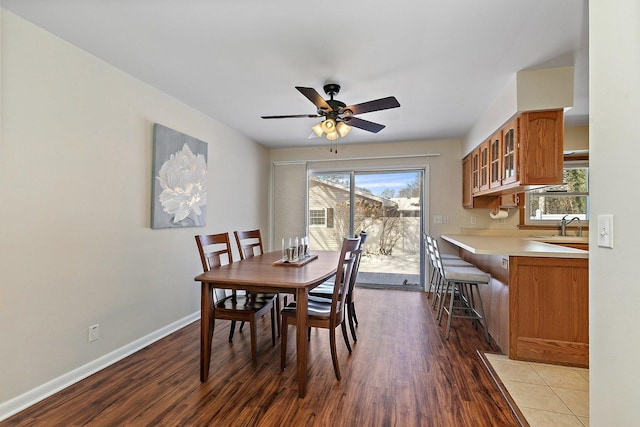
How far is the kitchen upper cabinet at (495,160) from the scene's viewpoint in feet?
10.1

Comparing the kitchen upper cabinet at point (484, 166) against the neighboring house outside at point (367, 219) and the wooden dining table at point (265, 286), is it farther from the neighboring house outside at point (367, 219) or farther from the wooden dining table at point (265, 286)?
the wooden dining table at point (265, 286)

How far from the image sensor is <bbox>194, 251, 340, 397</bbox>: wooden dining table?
1965 millimetres

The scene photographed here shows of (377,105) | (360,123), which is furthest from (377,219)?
(377,105)

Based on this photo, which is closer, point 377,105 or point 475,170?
point 377,105

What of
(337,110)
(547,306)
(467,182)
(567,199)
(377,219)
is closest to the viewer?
(547,306)

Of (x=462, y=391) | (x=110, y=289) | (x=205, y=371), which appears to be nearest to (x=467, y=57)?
(x=462, y=391)

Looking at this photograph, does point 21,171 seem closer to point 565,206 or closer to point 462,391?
point 462,391

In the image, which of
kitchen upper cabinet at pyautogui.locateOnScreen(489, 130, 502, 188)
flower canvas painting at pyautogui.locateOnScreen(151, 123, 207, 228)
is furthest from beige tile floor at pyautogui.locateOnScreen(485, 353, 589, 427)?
flower canvas painting at pyautogui.locateOnScreen(151, 123, 207, 228)

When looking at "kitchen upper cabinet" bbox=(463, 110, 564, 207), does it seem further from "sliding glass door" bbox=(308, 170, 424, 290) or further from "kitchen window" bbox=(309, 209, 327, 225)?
"kitchen window" bbox=(309, 209, 327, 225)

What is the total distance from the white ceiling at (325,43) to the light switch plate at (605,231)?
1.31 meters

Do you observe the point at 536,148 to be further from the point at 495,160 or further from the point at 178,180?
the point at 178,180

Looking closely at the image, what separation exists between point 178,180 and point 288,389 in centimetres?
218

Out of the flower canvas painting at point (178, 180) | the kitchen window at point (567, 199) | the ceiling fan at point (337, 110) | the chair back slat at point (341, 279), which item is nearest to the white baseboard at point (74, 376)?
the flower canvas painting at point (178, 180)

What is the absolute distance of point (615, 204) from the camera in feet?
3.41
